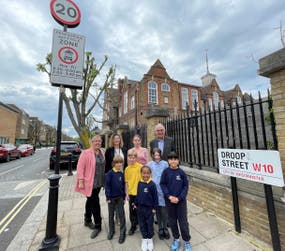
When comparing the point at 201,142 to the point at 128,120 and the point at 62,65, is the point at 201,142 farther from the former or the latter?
the point at 128,120

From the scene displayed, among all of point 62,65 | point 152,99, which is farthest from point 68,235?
point 152,99

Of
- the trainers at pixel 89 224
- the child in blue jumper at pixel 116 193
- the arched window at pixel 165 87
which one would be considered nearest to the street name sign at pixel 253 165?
the child in blue jumper at pixel 116 193

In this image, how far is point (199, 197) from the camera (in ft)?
11.2

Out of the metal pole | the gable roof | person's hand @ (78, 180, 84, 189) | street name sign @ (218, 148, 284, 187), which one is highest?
the gable roof

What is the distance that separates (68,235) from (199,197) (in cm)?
269

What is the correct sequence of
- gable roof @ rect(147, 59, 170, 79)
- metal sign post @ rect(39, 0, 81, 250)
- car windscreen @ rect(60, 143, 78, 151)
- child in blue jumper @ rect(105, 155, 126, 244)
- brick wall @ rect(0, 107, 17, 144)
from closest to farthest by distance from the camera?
child in blue jumper @ rect(105, 155, 126, 244) < metal sign post @ rect(39, 0, 81, 250) < car windscreen @ rect(60, 143, 78, 151) < gable roof @ rect(147, 59, 170, 79) < brick wall @ rect(0, 107, 17, 144)

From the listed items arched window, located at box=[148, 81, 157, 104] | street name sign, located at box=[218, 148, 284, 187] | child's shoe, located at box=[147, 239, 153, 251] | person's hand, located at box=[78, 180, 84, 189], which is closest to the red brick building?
arched window, located at box=[148, 81, 157, 104]

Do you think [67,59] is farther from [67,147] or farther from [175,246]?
[67,147]

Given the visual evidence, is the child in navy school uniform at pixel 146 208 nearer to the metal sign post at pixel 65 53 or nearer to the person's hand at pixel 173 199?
the person's hand at pixel 173 199

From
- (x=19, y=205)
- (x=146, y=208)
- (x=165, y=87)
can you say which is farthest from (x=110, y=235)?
(x=165, y=87)

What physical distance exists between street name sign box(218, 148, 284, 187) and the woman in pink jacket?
218 cm

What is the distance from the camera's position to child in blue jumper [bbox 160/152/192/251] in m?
2.14

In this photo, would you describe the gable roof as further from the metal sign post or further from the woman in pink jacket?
the woman in pink jacket

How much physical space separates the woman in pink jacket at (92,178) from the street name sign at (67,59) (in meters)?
1.22
